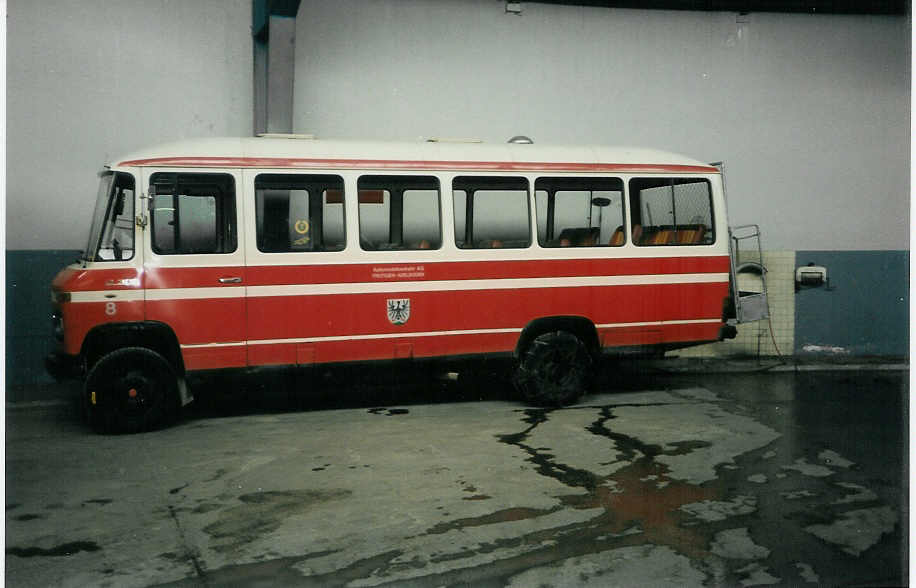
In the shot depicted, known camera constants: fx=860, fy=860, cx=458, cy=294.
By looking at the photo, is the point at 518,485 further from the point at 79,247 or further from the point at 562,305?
the point at 79,247

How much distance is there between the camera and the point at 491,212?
8.73 m

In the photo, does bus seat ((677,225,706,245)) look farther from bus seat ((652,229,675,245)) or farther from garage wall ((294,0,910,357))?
garage wall ((294,0,910,357))

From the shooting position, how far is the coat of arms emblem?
8.42 metres

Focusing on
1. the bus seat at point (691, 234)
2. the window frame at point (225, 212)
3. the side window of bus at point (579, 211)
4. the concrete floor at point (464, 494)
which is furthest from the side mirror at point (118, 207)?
the bus seat at point (691, 234)

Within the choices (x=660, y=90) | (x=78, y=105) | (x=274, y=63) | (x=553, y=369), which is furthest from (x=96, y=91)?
(x=660, y=90)

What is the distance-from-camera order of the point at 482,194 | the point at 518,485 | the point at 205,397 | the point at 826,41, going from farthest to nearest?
the point at 826,41 < the point at 205,397 < the point at 482,194 < the point at 518,485

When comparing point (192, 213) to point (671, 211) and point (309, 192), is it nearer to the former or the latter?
point (309, 192)

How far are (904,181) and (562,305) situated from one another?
4954 millimetres

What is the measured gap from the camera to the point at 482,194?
8695 mm

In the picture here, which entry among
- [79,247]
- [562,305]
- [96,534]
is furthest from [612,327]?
[79,247]

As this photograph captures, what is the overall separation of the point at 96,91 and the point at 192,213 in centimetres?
311

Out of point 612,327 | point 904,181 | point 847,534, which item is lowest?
point 847,534

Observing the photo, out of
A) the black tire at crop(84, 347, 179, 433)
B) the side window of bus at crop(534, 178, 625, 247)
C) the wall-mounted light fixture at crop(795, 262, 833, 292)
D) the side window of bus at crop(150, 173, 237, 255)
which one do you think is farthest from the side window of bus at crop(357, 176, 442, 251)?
the wall-mounted light fixture at crop(795, 262, 833, 292)

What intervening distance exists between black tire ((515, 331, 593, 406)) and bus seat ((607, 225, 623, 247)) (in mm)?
1051
